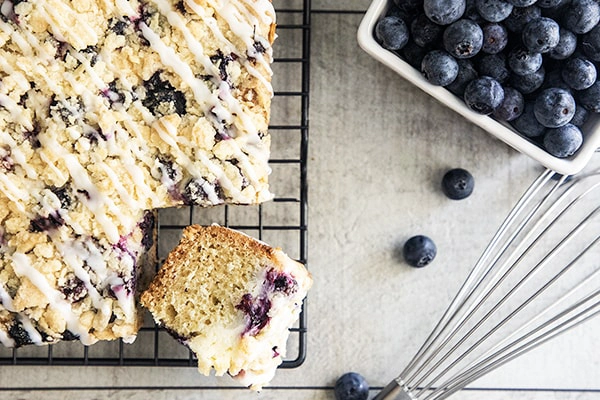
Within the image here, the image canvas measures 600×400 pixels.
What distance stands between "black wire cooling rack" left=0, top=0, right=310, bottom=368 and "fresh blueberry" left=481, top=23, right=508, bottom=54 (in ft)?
1.53

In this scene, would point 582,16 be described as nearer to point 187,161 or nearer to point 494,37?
point 494,37

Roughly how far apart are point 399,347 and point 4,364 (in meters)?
1.06

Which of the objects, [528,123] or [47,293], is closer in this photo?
[47,293]

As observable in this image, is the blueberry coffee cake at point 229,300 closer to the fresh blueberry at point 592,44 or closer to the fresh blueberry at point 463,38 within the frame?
the fresh blueberry at point 463,38

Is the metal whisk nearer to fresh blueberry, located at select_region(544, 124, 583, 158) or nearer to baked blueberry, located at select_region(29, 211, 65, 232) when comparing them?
fresh blueberry, located at select_region(544, 124, 583, 158)

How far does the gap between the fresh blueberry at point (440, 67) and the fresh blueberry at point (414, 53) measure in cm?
4

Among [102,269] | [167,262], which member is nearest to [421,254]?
[167,262]

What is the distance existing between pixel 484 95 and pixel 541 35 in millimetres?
183

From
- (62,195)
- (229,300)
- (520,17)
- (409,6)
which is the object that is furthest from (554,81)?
(62,195)

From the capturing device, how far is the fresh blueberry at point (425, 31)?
1947mm

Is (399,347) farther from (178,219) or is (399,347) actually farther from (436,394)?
(178,219)

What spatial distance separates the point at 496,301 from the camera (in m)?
2.29

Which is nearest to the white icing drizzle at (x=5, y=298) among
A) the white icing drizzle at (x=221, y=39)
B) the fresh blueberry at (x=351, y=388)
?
the white icing drizzle at (x=221, y=39)

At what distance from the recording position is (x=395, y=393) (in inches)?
85.1
